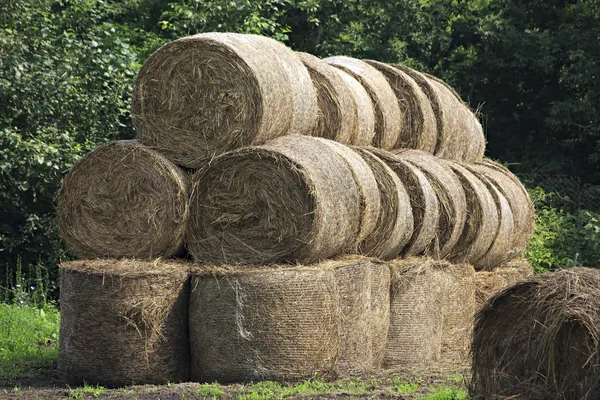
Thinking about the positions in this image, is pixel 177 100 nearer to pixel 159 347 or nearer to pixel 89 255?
pixel 89 255

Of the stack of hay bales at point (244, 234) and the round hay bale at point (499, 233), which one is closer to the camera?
the stack of hay bales at point (244, 234)

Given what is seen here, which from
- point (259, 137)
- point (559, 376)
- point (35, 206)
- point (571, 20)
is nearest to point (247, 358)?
point (259, 137)

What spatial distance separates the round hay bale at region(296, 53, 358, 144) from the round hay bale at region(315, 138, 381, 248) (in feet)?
1.97

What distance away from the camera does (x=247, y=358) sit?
827 cm

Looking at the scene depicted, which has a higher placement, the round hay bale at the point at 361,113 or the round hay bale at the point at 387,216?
the round hay bale at the point at 361,113

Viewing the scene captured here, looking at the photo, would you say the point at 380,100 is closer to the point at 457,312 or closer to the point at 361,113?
the point at 361,113

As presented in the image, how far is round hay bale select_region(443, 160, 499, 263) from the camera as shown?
37.2 ft

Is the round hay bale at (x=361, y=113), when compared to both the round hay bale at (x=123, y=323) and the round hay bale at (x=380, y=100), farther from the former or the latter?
the round hay bale at (x=123, y=323)

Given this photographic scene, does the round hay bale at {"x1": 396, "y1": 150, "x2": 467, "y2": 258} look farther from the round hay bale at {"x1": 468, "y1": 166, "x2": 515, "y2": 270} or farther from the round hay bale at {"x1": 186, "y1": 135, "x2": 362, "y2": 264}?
the round hay bale at {"x1": 186, "y1": 135, "x2": 362, "y2": 264}

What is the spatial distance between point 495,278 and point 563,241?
18.6 feet

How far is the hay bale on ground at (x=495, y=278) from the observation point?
11750mm

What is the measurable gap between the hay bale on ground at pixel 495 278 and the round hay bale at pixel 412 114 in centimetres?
164

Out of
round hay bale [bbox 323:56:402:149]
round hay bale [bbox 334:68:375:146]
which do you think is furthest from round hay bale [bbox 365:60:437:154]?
round hay bale [bbox 334:68:375:146]

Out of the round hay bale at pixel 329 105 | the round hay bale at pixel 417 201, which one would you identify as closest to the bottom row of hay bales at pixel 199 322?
the round hay bale at pixel 417 201
